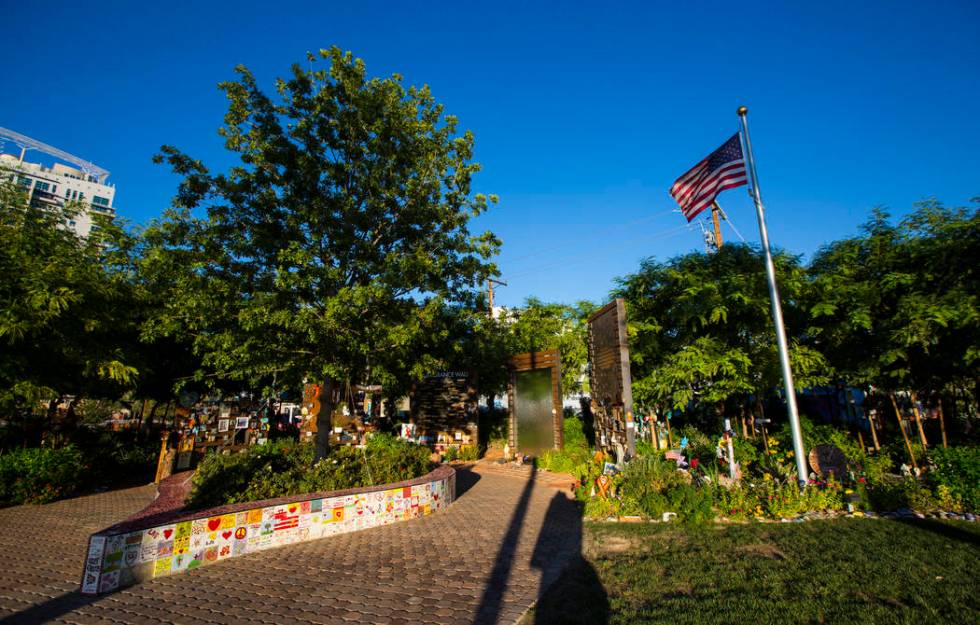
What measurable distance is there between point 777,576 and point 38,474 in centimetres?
1385

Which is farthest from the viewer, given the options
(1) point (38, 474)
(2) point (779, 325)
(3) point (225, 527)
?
(1) point (38, 474)

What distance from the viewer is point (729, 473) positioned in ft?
30.5

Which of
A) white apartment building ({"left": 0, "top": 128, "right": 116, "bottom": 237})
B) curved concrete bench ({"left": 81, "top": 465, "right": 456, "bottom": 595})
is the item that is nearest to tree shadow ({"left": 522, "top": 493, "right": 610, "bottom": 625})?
curved concrete bench ({"left": 81, "top": 465, "right": 456, "bottom": 595})

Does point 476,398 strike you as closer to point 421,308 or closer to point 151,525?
point 421,308

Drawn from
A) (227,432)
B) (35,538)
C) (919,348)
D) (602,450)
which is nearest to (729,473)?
(602,450)

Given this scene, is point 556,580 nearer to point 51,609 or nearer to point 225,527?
point 225,527

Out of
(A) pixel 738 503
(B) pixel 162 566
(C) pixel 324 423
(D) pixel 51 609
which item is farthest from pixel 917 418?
(D) pixel 51 609

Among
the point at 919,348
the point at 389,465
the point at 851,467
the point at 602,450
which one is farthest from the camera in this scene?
the point at 602,450

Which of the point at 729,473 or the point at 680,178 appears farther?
the point at 680,178

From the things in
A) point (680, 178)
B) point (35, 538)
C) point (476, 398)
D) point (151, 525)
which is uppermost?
Result: point (680, 178)

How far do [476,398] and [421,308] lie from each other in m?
9.21

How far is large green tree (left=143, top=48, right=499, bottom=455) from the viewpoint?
931 centimetres

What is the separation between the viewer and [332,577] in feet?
18.1

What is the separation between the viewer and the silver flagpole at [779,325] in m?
8.27
